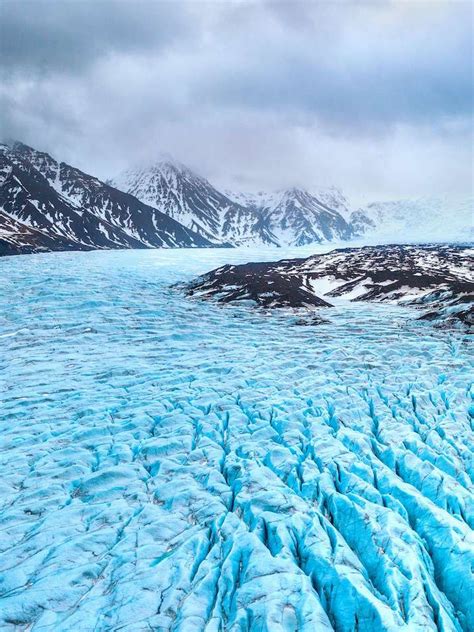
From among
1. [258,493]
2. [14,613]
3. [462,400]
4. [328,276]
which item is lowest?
[14,613]

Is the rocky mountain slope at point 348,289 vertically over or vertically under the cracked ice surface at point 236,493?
over

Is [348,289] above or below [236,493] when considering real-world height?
above

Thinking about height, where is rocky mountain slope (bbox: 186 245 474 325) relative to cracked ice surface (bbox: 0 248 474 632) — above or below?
above

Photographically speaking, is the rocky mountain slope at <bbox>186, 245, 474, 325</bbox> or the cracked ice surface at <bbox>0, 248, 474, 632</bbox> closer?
the cracked ice surface at <bbox>0, 248, 474, 632</bbox>

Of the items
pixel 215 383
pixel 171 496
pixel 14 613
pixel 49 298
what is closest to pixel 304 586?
pixel 171 496

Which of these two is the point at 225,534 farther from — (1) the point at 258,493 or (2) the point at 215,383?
(2) the point at 215,383

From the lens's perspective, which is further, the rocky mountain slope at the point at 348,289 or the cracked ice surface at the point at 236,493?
the rocky mountain slope at the point at 348,289

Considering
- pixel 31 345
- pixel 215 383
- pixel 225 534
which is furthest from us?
pixel 31 345

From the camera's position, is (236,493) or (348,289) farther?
(348,289)
